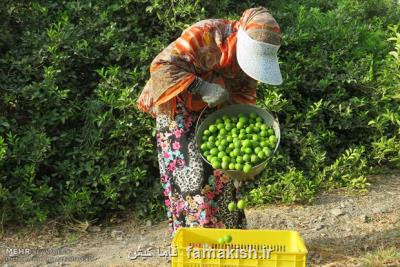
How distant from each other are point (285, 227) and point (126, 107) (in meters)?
1.51

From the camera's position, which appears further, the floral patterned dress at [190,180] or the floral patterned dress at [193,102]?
the floral patterned dress at [190,180]

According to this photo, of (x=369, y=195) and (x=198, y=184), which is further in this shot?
(x=369, y=195)

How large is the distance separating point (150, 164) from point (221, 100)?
1.78 m

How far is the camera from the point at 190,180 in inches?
133

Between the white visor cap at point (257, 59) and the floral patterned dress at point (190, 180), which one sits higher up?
the white visor cap at point (257, 59)

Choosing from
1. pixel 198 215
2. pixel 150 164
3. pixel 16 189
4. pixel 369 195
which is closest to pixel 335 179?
pixel 369 195

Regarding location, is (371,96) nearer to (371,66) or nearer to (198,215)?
(371,66)

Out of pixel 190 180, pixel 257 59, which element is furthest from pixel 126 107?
pixel 257 59

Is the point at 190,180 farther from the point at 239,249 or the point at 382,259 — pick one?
the point at 382,259

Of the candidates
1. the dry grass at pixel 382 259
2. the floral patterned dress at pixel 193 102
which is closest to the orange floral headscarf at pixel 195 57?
the floral patterned dress at pixel 193 102

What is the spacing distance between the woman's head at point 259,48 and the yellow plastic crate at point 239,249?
790 millimetres

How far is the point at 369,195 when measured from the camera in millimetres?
4898

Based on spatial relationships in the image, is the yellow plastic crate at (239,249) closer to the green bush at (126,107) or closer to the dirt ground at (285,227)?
the dirt ground at (285,227)

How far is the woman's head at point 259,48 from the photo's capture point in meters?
2.92
